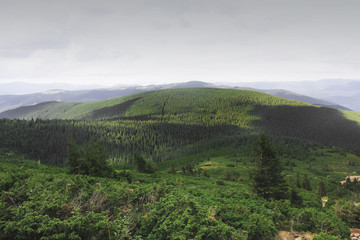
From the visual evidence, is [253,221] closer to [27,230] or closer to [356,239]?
[356,239]

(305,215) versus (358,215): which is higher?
(305,215)

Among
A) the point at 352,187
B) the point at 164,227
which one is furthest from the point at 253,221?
the point at 352,187

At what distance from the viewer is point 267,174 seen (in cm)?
3052

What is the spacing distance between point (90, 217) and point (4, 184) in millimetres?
12053

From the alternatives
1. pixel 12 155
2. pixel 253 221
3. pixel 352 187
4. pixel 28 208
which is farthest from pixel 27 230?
pixel 12 155

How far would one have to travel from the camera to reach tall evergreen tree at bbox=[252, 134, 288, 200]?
30000 millimetres

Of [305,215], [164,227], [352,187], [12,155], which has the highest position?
[164,227]

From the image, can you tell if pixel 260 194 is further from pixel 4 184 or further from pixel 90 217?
pixel 4 184

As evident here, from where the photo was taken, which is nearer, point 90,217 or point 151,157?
point 90,217

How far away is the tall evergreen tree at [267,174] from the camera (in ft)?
98.4

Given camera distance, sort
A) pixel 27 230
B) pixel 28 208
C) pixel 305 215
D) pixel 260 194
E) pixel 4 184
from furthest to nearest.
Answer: pixel 260 194
pixel 305 215
pixel 4 184
pixel 28 208
pixel 27 230

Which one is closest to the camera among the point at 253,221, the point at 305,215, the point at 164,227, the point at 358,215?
the point at 164,227

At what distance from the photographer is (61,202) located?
1216 cm

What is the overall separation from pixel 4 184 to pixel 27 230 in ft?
34.1
